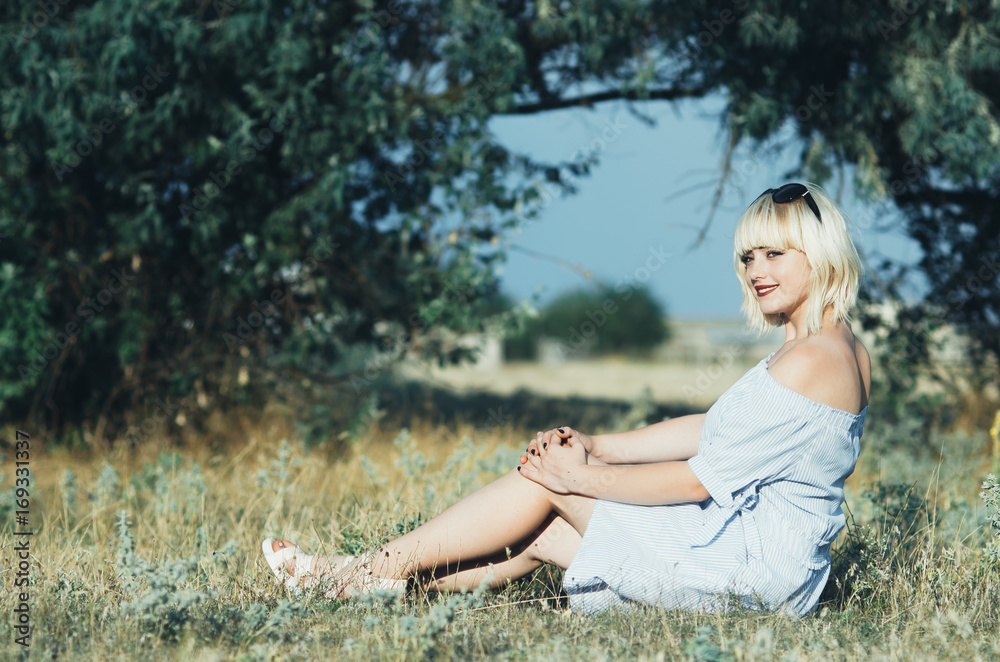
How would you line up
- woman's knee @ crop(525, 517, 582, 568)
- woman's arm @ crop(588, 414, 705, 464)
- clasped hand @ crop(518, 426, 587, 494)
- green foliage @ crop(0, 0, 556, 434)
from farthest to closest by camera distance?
1. green foliage @ crop(0, 0, 556, 434)
2. woman's arm @ crop(588, 414, 705, 464)
3. woman's knee @ crop(525, 517, 582, 568)
4. clasped hand @ crop(518, 426, 587, 494)

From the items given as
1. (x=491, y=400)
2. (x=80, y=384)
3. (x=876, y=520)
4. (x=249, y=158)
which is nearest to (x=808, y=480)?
(x=876, y=520)

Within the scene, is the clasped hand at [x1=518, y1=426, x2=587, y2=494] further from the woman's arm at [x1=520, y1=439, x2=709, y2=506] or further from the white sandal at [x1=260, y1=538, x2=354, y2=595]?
the white sandal at [x1=260, y1=538, x2=354, y2=595]

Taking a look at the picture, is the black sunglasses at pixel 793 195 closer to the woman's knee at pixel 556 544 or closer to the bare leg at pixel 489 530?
the bare leg at pixel 489 530

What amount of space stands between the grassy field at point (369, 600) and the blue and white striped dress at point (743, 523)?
85 millimetres

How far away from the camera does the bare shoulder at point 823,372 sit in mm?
2262

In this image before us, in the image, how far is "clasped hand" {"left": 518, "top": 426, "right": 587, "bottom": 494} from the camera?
2.54m

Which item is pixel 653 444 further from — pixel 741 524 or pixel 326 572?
pixel 326 572

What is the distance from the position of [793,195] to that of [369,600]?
70.9 inches

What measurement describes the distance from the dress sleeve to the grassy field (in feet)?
1.38

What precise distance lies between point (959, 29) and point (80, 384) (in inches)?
270

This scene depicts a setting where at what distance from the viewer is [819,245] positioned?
94.0 inches

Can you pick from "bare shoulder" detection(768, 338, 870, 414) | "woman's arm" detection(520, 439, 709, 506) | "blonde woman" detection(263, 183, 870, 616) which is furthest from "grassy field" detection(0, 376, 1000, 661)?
"bare shoulder" detection(768, 338, 870, 414)

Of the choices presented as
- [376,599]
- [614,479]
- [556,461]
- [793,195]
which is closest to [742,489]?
[614,479]

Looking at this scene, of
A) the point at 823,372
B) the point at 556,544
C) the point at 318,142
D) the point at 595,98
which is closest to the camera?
the point at 823,372
